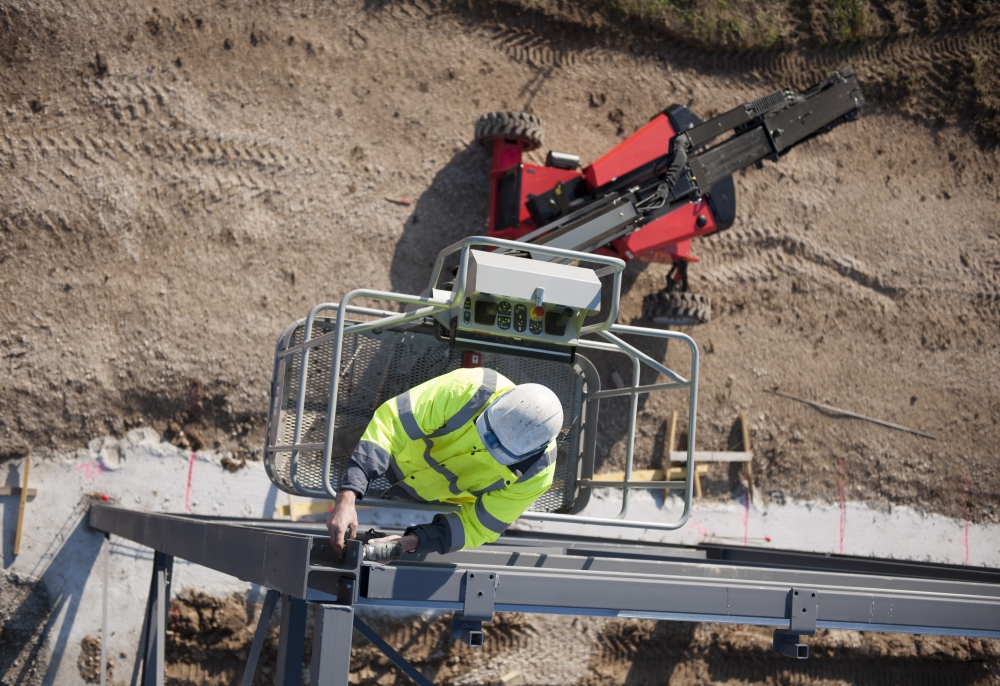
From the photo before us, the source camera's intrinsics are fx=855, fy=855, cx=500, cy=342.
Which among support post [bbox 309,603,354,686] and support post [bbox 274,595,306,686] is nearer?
support post [bbox 309,603,354,686]

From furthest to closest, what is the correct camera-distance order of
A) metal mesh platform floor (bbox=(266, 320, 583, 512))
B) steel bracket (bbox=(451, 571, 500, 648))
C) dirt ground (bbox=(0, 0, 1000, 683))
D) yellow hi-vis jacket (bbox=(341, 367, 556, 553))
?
dirt ground (bbox=(0, 0, 1000, 683)), metal mesh platform floor (bbox=(266, 320, 583, 512)), yellow hi-vis jacket (bbox=(341, 367, 556, 553)), steel bracket (bbox=(451, 571, 500, 648))

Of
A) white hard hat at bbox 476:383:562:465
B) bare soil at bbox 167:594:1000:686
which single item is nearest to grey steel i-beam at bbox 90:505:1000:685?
white hard hat at bbox 476:383:562:465

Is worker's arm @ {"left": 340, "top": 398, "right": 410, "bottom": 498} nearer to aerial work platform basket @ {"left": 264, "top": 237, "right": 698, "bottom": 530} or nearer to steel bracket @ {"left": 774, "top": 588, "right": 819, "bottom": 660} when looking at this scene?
aerial work platform basket @ {"left": 264, "top": 237, "right": 698, "bottom": 530}

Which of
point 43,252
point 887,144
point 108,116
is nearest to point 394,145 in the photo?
point 108,116

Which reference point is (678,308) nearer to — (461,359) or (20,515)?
(461,359)

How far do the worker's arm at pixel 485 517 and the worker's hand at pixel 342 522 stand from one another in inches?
23.9

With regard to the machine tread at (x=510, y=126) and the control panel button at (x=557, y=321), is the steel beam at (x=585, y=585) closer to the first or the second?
the control panel button at (x=557, y=321)

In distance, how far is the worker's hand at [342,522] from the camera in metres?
4.28

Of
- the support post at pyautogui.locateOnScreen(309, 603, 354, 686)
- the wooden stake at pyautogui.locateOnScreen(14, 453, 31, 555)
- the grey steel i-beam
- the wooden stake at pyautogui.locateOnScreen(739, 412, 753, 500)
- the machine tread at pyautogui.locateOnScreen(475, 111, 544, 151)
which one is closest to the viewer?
the support post at pyautogui.locateOnScreen(309, 603, 354, 686)

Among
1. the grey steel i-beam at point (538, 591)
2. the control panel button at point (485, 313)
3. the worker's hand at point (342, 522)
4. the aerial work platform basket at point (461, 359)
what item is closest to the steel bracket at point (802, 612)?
the grey steel i-beam at point (538, 591)

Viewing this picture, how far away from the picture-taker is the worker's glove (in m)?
4.47

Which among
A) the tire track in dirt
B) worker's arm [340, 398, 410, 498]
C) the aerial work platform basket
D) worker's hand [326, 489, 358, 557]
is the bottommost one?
worker's hand [326, 489, 358, 557]

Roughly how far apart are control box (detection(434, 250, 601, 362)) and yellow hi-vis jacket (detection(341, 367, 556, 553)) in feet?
1.21

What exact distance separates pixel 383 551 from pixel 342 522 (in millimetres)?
365
